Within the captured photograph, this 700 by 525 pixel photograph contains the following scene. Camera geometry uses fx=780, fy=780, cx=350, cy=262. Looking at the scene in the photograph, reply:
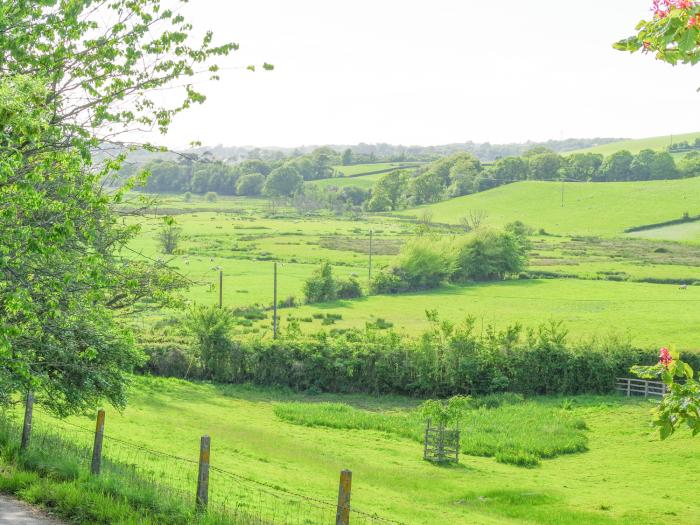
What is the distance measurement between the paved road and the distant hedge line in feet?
115

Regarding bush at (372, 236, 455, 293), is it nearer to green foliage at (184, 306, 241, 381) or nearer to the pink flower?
green foliage at (184, 306, 241, 381)

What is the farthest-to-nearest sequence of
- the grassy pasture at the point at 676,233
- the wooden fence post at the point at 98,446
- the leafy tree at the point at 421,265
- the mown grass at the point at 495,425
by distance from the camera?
the grassy pasture at the point at 676,233
the leafy tree at the point at 421,265
the mown grass at the point at 495,425
the wooden fence post at the point at 98,446

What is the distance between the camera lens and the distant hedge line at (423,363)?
4738 centimetres

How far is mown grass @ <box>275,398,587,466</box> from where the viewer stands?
113 ft

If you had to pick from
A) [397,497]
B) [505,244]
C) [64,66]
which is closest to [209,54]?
[64,66]

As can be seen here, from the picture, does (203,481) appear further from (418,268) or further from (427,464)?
(418,268)

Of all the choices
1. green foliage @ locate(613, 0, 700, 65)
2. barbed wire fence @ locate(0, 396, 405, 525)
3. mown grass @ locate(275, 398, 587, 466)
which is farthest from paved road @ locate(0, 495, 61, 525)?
mown grass @ locate(275, 398, 587, 466)

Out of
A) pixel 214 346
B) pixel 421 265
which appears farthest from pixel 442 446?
pixel 421 265

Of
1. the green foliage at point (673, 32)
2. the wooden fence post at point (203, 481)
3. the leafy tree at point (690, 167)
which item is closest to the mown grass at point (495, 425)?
the wooden fence post at point (203, 481)

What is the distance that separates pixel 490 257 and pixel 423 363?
54.8m

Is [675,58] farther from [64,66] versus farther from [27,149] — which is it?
[64,66]

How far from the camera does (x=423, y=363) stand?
47625 millimetres

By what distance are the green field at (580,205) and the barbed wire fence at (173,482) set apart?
408 ft

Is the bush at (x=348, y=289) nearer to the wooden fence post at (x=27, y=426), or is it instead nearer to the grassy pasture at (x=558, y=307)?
the grassy pasture at (x=558, y=307)
